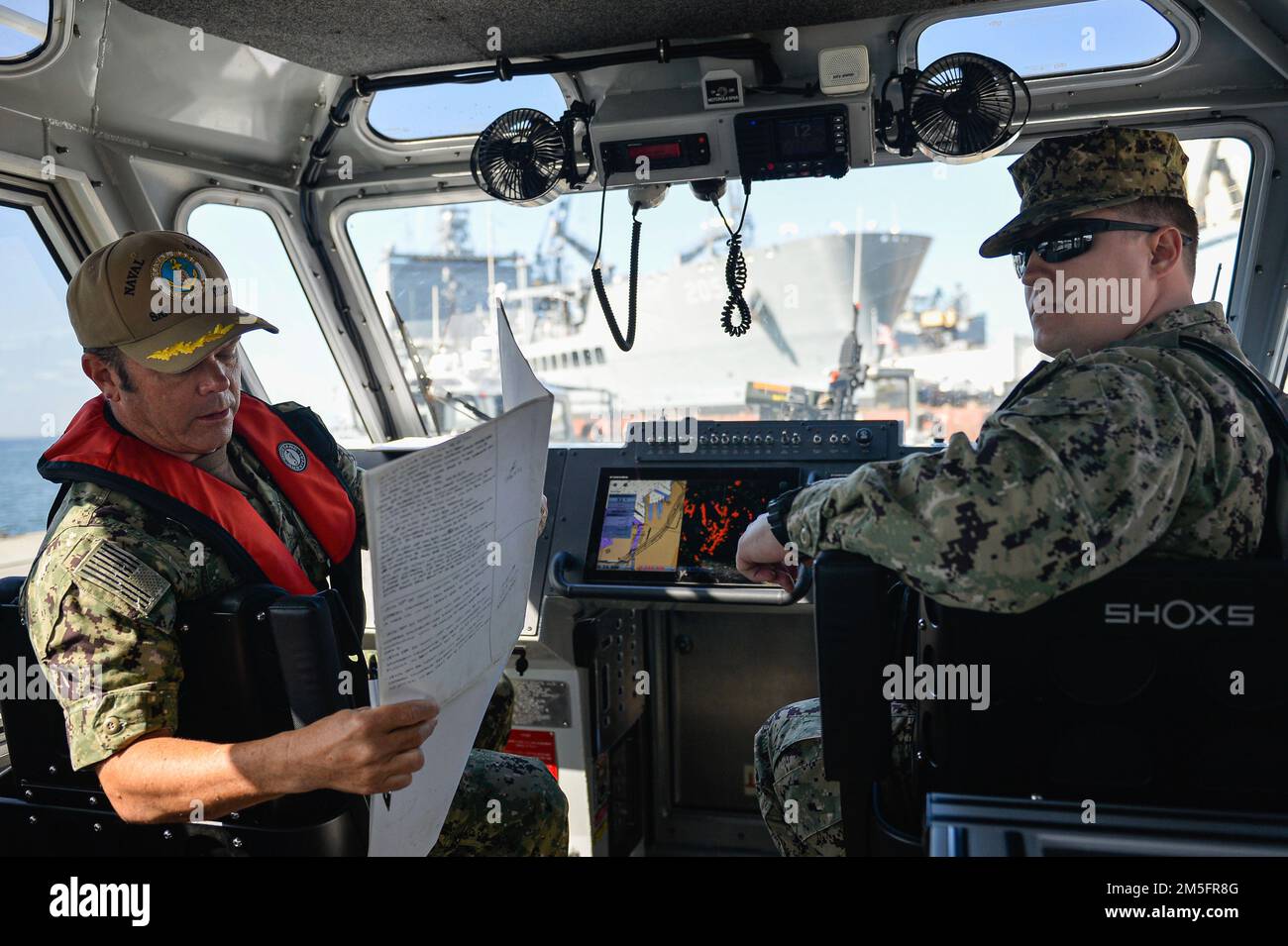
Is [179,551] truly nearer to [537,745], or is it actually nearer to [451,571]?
[451,571]

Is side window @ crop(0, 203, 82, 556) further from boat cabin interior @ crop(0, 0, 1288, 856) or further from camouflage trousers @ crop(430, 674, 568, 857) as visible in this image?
camouflage trousers @ crop(430, 674, 568, 857)

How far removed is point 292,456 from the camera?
183cm

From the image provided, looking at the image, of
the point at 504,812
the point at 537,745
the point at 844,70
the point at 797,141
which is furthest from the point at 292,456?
the point at 844,70

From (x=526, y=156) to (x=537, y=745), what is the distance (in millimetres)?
1644

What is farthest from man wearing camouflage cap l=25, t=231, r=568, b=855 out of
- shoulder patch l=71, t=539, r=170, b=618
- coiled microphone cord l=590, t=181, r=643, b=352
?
coiled microphone cord l=590, t=181, r=643, b=352

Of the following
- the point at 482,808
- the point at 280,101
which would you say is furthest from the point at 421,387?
the point at 482,808

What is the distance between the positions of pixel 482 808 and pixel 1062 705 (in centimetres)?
102

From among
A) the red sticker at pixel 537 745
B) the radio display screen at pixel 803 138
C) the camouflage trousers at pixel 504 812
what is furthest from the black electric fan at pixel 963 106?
the red sticker at pixel 537 745

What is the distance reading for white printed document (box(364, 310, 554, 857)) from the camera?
979 millimetres

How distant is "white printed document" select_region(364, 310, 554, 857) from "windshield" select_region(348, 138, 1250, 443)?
102cm

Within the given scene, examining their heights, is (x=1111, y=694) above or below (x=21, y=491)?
below

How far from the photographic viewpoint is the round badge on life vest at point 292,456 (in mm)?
1805

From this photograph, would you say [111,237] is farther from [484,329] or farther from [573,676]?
[573,676]

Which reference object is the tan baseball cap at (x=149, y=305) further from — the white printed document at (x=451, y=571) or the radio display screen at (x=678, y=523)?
the radio display screen at (x=678, y=523)
